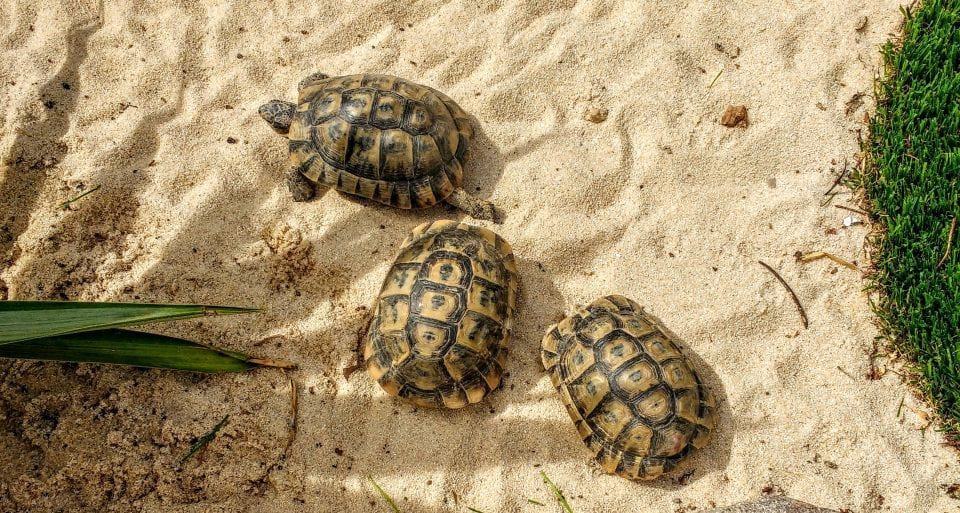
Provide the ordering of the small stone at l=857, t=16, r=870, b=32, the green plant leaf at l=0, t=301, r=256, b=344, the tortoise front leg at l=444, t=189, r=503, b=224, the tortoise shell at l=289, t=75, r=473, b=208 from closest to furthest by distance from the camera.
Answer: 1. the green plant leaf at l=0, t=301, r=256, b=344
2. the tortoise shell at l=289, t=75, r=473, b=208
3. the tortoise front leg at l=444, t=189, r=503, b=224
4. the small stone at l=857, t=16, r=870, b=32

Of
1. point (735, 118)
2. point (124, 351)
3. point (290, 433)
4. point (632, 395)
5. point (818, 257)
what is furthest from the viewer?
point (735, 118)

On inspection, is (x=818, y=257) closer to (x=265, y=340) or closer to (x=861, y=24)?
(x=861, y=24)

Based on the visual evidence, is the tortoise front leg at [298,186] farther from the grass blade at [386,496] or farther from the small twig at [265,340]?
the grass blade at [386,496]

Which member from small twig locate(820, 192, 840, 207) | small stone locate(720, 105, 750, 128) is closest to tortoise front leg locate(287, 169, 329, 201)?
small stone locate(720, 105, 750, 128)

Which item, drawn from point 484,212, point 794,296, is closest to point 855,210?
point 794,296

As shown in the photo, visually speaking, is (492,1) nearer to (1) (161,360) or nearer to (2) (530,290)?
(2) (530,290)

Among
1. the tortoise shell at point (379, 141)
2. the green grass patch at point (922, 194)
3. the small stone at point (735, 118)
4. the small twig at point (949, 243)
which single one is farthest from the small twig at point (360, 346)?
the small twig at point (949, 243)

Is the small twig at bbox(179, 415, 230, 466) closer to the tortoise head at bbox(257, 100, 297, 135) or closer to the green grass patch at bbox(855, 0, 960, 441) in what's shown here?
the tortoise head at bbox(257, 100, 297, 135)
